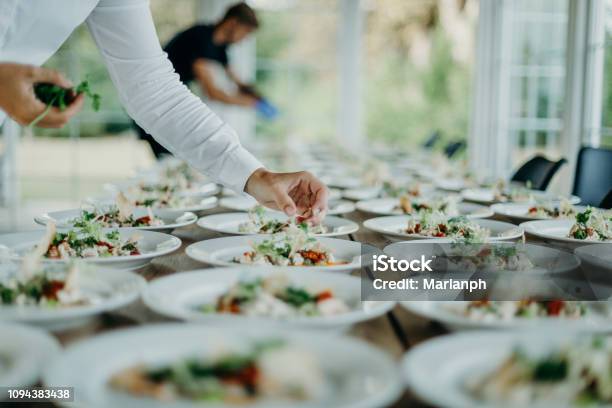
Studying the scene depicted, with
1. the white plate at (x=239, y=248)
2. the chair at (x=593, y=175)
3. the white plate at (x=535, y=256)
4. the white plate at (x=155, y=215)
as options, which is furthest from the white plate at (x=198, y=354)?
the chair at (x=593, y=175)

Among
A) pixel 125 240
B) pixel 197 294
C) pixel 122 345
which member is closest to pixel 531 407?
pixel 122 345

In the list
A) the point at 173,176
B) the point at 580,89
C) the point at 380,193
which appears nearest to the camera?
the point at 380,193

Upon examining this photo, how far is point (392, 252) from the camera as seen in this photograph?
1422 millimetres

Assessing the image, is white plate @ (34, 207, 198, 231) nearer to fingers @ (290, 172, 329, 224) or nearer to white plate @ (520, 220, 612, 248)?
fingers @ (290, 172, 329, 224)

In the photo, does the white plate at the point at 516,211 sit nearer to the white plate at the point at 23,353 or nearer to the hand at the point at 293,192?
the hand at the point at 293,192

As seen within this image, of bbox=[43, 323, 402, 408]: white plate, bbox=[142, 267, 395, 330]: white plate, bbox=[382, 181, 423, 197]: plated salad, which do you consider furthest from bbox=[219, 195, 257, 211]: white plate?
bbox=[43, 323, 402, 408]: white plate

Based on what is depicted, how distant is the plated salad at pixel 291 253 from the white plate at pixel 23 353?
60cm

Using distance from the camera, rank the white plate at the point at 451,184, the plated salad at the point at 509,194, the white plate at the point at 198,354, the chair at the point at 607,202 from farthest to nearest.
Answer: the white plate at the point at 451,184, the plated salad at the point at 509,194, the chair at the point at 607,202, the white plate at the point at 198,354

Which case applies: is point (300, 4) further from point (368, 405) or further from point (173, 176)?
point (368, 405)

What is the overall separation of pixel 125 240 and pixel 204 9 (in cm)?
623

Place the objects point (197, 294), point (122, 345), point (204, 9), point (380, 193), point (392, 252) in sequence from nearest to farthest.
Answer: point (122, 345)
point (197, 294)
point (392, 252)
point (380, 193)
point (204, 9)

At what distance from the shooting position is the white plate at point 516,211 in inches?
81.9

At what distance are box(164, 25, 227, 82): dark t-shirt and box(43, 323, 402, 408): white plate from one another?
170 inches

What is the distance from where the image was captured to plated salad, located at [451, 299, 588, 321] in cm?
100
